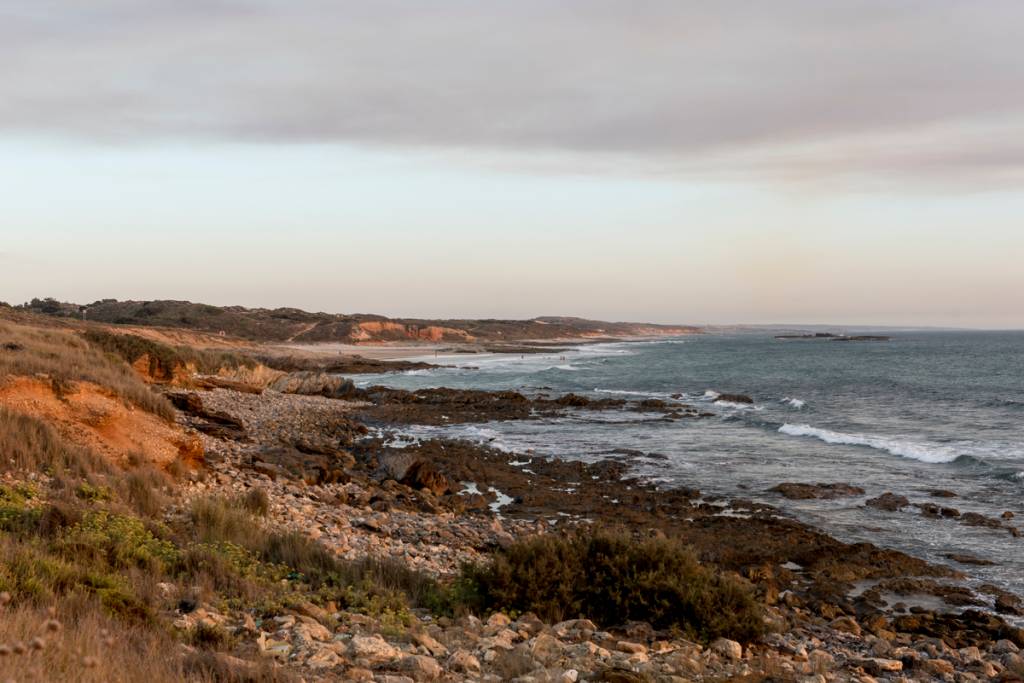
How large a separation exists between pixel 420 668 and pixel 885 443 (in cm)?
2729

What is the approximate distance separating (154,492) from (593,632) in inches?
267

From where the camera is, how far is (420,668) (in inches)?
219

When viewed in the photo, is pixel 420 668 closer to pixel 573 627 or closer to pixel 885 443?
pixel 573 627

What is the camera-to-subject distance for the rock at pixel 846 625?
10.1m

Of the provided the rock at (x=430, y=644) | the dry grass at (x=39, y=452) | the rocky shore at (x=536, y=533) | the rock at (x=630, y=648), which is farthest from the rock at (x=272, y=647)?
the dry grass at (x=39, y=452)

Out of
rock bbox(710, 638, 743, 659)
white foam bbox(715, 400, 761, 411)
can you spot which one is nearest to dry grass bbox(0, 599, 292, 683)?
rock bbox(710, 638, 743, 659)

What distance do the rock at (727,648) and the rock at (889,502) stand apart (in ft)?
42.1

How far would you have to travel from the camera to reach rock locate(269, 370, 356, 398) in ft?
141

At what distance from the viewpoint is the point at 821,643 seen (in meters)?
9.05

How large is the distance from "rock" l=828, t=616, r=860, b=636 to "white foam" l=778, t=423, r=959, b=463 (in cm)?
1685

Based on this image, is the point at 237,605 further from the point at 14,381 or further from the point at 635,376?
the point at 635,376

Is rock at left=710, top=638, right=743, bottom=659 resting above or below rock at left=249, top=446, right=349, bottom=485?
above

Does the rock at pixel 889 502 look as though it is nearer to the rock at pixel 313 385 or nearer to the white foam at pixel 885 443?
the white foam at pixel 885 443

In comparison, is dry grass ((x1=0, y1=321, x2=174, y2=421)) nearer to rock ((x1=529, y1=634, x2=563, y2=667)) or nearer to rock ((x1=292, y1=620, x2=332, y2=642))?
rock ((x1=292, y1=620, x2=332, y2=642))
